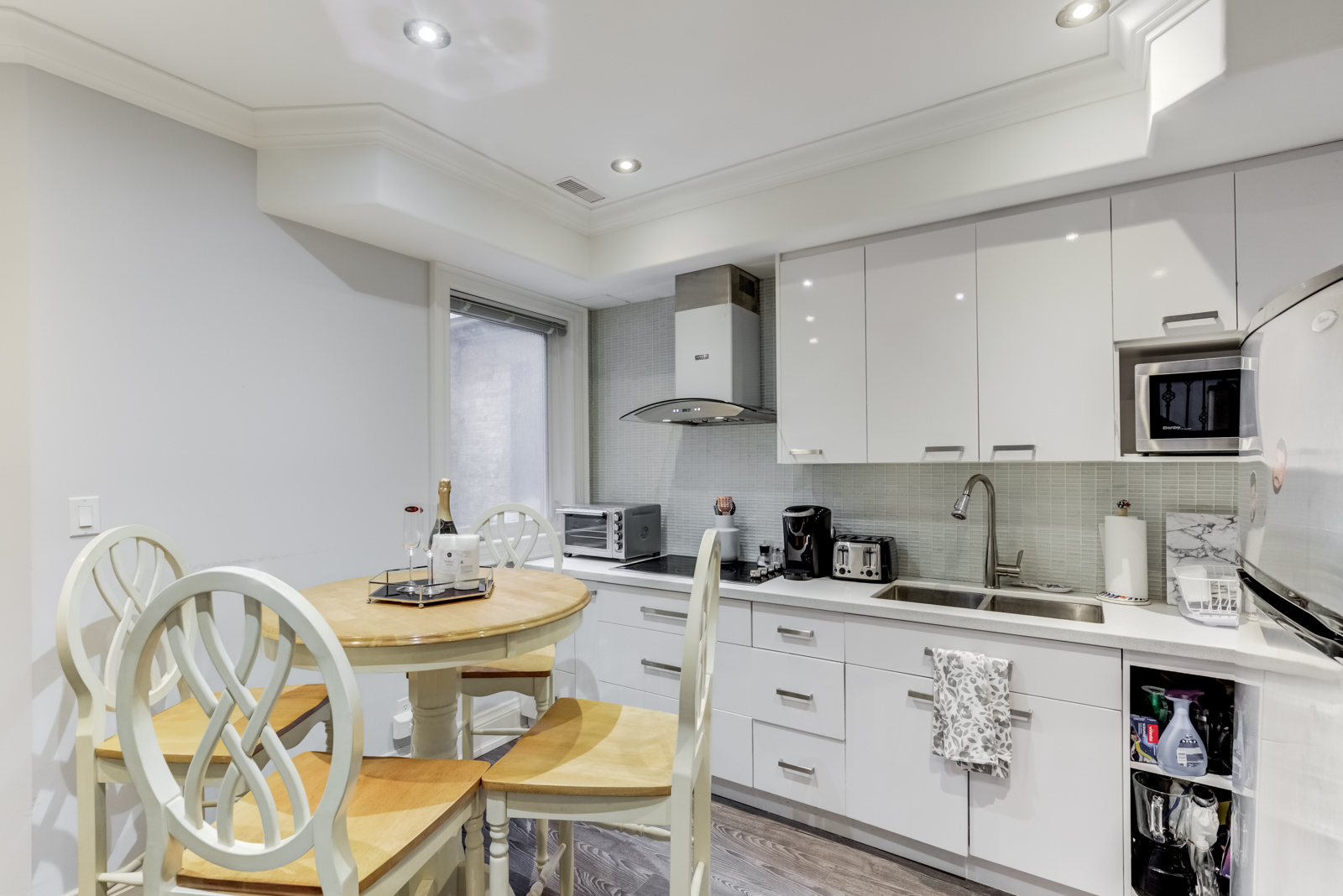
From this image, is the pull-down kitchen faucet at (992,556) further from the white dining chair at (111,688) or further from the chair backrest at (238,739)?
the white dining chair at (111,688)

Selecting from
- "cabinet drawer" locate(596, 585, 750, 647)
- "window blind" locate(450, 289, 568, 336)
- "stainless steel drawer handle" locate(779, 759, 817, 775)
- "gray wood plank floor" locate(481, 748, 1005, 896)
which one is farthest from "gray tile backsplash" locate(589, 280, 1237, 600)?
"gray wood plank floor" locate(481, 748, 1005, 896)

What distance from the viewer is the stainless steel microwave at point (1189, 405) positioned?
1.88 meters

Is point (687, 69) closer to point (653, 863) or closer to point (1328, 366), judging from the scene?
point (1328, 366)

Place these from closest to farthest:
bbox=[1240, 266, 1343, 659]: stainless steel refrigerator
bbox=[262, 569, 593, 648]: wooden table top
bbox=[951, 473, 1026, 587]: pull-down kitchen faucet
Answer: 1. bbox=[1240, 266, 1343, 659]: stainless steel refrigerator
2. bbox=[262, 569, 593, 648]: wooden table top
3. bbox=[951, 473, 1026, 587]: pull-down kitchen faucet

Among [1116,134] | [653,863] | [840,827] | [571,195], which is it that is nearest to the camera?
[1116,134]

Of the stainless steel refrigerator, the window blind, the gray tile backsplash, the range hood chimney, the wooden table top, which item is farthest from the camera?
the window blind

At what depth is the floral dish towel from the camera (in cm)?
188

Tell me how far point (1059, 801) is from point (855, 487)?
134 cm

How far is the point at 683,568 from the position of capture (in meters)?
2.96

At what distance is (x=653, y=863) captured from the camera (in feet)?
6.88

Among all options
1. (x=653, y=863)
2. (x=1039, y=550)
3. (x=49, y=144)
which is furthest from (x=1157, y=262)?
(x=49, y=144)

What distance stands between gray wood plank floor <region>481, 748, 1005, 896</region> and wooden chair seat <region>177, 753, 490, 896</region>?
34.3 inches

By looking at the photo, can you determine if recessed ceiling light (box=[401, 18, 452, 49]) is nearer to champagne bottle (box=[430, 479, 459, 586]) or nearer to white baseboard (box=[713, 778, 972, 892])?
champagne bottle (box=[430, 479, 459, 586])

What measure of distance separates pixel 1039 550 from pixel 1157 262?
107 centimetres
